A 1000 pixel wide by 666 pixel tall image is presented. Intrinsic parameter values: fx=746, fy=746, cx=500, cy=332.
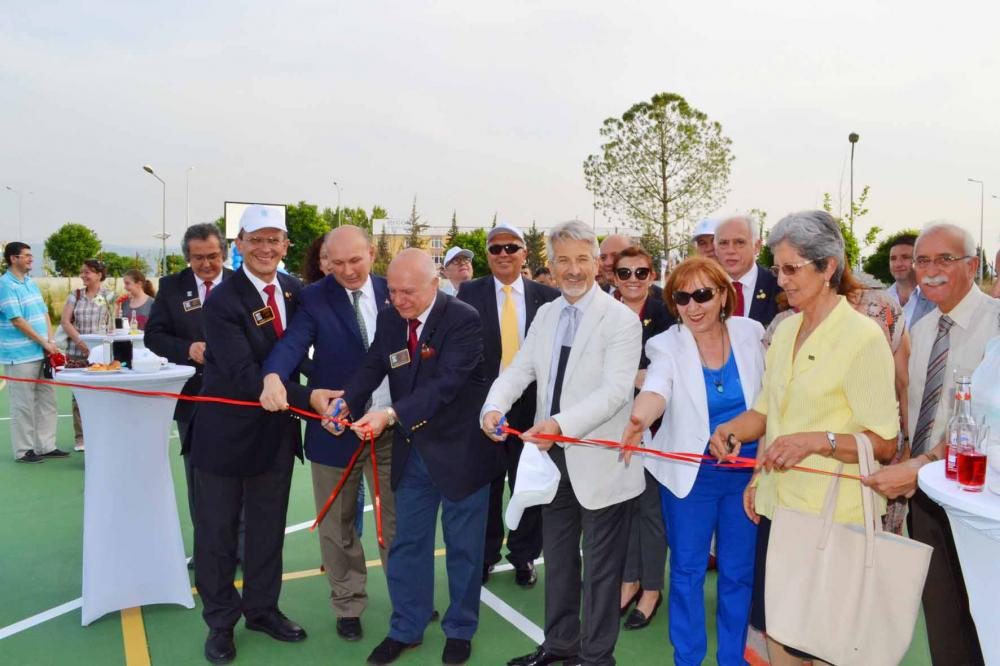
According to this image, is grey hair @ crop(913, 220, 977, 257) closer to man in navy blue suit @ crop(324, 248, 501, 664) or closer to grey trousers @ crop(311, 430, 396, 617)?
man in navy blue suit @ crop(324, 248, 501, 664)

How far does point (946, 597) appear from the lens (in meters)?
2.98

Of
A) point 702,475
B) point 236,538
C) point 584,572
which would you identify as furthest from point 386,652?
point 702,475

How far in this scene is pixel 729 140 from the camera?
37969 mm

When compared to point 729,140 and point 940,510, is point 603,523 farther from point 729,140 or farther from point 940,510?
point 729,140

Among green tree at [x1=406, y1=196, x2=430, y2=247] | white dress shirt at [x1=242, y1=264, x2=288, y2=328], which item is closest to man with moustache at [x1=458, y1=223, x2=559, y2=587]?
white dress shirt at [x1=242, y1=264, x2=288, y2=328]

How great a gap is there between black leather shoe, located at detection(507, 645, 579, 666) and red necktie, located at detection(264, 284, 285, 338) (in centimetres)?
203

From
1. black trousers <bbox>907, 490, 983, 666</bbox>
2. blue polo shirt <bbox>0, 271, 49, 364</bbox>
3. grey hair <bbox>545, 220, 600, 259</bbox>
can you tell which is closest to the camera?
black trousers <bbox>907, 490, 983, 666</bbox>

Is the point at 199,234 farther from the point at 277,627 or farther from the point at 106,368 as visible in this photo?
the point at 277,627

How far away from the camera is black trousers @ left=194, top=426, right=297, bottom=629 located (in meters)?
3.80

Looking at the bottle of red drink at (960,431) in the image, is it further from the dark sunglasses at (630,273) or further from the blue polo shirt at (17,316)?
the blue polo shirt at (17,316)

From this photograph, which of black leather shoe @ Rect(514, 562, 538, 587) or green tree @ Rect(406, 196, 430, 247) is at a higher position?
green tree @ Rect(406, 196, 430, 247)

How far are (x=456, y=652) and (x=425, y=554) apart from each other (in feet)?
1.61

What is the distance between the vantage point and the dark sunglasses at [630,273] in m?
4.17

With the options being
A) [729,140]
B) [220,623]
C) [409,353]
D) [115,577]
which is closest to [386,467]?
[409,353]
